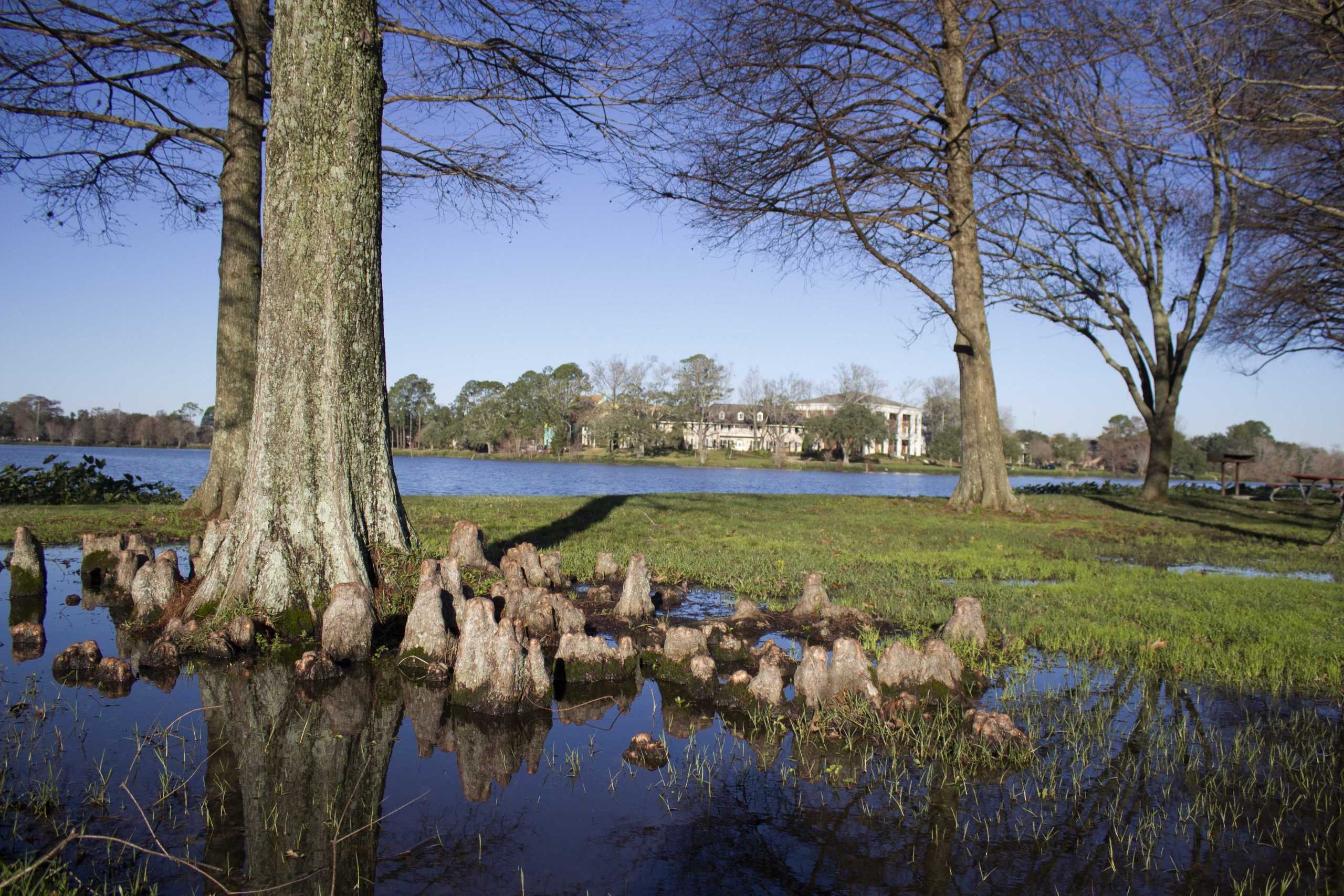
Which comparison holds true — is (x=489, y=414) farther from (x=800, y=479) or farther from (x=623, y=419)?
(x=800, y=479)

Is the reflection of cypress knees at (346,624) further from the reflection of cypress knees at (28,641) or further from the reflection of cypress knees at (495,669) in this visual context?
the reflection of cypress knees at (28,641)

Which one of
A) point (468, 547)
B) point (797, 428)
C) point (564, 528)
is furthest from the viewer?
point (797, 428)

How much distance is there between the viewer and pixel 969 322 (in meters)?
17.3

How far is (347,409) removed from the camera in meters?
6.34

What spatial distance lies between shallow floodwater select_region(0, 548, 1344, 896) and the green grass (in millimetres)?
1306

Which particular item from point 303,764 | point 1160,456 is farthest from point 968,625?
point 1160,456

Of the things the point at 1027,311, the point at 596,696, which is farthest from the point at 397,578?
the point at 1027,311

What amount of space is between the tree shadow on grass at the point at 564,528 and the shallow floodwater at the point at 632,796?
4357 millimetres

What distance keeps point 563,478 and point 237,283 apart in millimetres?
30900

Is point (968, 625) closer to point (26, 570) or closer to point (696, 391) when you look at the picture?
point (26, 570)

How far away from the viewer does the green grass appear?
6395 mm

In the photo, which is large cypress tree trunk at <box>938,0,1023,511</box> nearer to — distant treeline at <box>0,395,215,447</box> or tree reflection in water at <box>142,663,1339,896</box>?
tree reflection in water at <box>142,663,1339,896</box>

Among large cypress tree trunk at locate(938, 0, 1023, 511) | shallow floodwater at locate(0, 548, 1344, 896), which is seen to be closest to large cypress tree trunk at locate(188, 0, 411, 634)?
shallow floodwater at locate(0, 548, 1344, 896)

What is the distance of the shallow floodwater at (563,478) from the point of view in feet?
104
